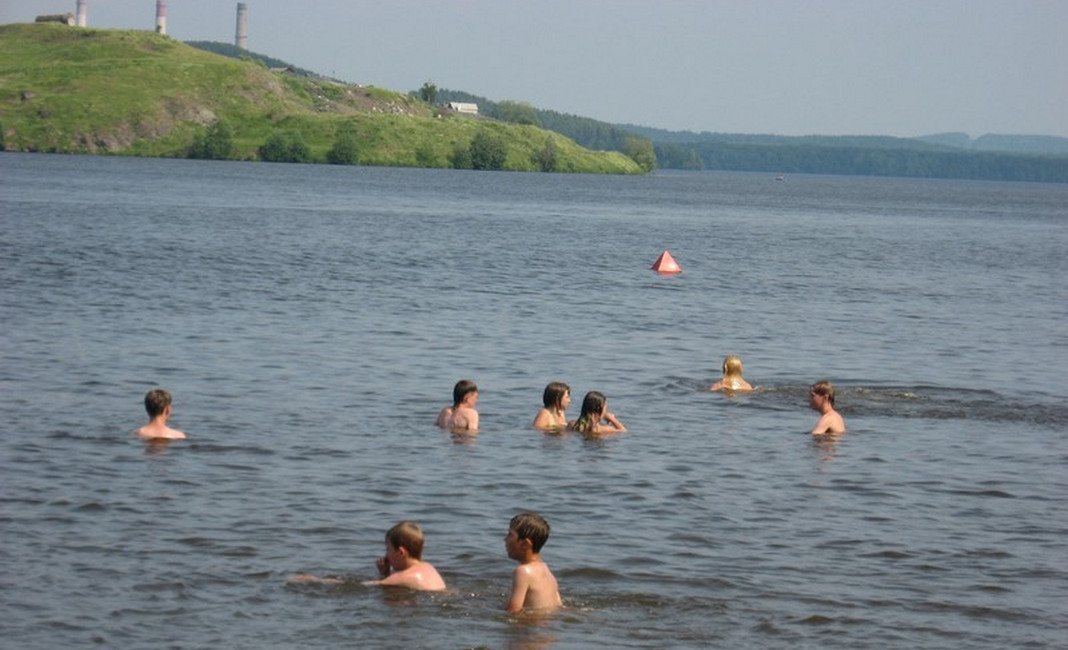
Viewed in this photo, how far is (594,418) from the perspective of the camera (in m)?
23.2

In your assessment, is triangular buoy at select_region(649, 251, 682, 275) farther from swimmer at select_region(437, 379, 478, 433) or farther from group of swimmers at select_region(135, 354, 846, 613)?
swimmer at select_region(437, 379, 478, 433)

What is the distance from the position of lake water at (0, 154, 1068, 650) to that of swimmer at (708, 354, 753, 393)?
35cm

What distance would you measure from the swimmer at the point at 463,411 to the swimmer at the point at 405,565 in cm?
772

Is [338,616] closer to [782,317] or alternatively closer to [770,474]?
[770,474]

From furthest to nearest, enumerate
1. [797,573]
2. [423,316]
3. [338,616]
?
[423,316], [797,573], [338,616]

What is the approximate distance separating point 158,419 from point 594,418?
21.0 ft

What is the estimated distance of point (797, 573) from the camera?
1617cm

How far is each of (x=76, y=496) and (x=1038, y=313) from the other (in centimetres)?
3699

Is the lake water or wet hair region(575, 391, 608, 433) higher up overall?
wet hair region(575, 391, 608, 433)

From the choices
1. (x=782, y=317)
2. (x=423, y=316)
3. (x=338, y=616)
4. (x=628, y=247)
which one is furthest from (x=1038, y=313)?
(x=338, y=616)

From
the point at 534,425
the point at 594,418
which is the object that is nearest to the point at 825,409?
the point at 594,418

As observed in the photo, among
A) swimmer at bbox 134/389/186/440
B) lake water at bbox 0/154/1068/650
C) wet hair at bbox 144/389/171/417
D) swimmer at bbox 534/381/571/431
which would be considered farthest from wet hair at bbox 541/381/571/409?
wet hair at bbox 144/389/171/417

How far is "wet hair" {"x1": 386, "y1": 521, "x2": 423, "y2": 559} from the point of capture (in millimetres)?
14609

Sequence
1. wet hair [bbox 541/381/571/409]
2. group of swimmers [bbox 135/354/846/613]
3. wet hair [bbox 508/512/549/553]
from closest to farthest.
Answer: wet hair [bbox 508/512/549/553]
group of swimmers [bbox 135/354/846/613]
wet hair [bbox 541/381/571/409]
